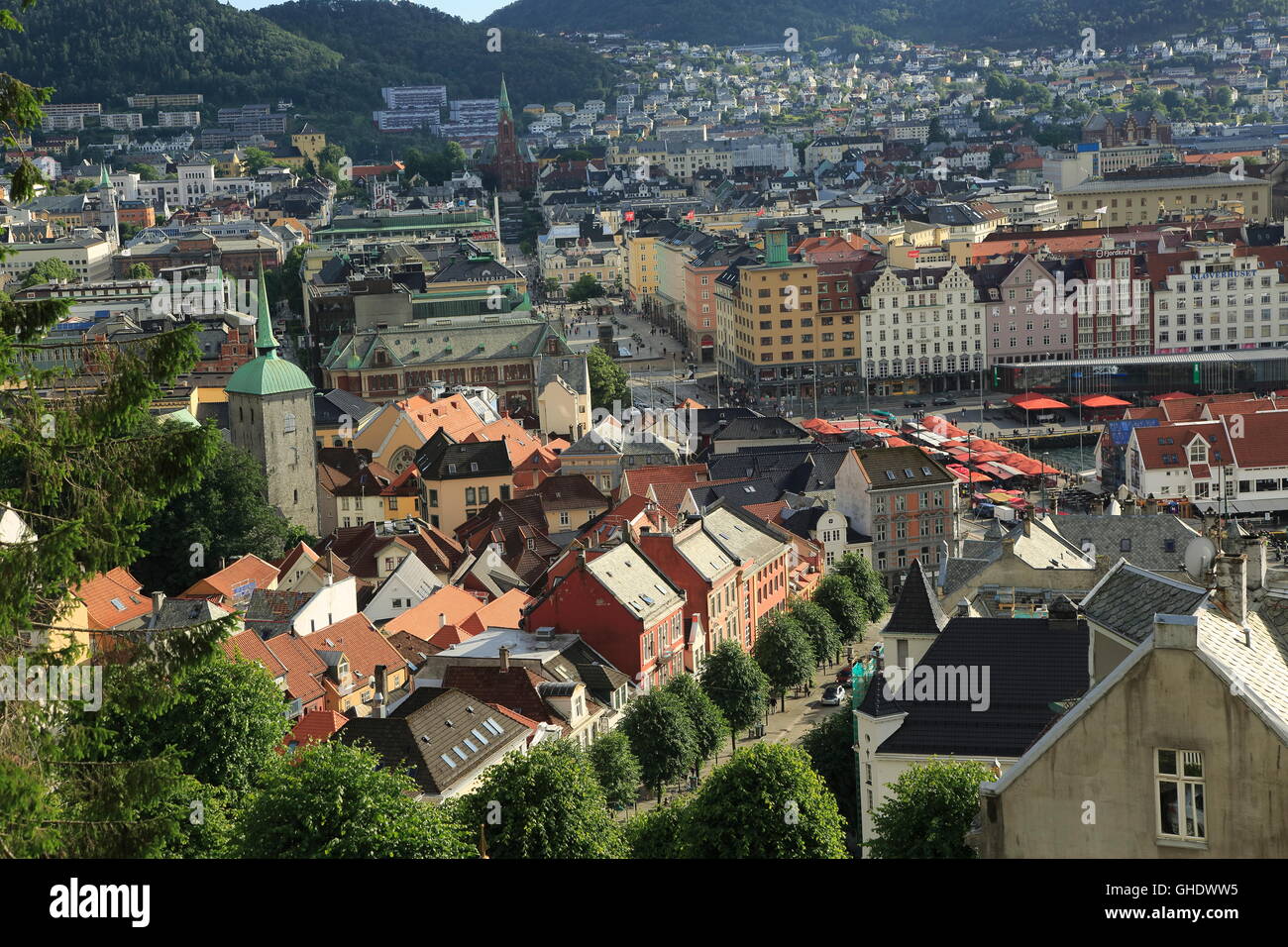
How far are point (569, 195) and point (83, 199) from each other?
37.7 meters

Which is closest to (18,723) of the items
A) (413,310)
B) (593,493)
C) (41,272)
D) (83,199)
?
(593,493)

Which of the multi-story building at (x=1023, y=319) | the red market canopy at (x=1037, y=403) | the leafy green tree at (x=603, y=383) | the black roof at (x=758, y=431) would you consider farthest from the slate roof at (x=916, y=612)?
the multi-story building at (x=1023, y=319)

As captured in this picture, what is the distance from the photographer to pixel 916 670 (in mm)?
26734

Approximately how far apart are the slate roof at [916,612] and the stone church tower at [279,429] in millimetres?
30734

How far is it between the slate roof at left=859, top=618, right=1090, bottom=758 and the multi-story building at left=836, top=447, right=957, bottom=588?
30338 millimetres

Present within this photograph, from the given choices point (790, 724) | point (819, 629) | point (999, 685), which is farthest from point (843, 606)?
point (999, 685)

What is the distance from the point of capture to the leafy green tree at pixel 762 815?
25891 millimetres

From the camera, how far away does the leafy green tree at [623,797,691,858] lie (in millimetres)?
27328

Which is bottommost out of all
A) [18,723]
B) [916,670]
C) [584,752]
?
[584,752]

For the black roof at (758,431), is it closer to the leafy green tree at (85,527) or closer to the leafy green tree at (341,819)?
the leafy green tree at (341,819)

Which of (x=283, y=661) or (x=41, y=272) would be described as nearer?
(x=283, y=661)

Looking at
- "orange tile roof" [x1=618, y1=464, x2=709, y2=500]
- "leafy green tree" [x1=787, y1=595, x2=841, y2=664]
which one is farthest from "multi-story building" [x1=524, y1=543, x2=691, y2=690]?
"orange tile roof" [x1=618, y1=464, x2=709, y2=500]
